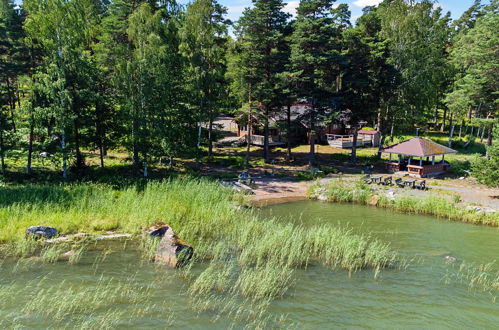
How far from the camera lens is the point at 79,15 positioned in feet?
81.3

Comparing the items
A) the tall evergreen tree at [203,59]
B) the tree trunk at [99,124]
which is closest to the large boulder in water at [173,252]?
the tree trunk at [99,124]

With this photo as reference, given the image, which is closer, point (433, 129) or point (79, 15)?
point (79, 15)

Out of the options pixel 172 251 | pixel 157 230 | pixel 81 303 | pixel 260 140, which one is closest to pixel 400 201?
pixel 157 230

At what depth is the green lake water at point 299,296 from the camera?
9672 millimetres

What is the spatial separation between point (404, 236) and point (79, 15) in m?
25.5

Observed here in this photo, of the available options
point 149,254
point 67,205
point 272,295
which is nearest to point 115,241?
point 149,254

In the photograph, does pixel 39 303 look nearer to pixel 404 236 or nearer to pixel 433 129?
pixel 404 236

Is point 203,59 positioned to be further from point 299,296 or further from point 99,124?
point 299,296

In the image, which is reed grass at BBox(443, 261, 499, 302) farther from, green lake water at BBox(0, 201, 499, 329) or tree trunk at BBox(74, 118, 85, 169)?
tree trunk at BBox(74, 118, 85, 169)

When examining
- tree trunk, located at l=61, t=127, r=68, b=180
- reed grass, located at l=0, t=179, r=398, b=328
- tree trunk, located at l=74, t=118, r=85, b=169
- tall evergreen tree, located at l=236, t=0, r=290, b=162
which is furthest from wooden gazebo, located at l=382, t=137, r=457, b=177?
tree trunk, located at l=61, t=127, r=68, b=180

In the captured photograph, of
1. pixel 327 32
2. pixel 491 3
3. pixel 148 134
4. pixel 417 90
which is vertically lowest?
pixel 148 134

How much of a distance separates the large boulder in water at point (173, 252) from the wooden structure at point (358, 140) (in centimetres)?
3583

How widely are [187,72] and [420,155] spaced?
22.4m

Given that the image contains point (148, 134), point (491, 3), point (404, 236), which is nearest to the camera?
point (404, 236)
